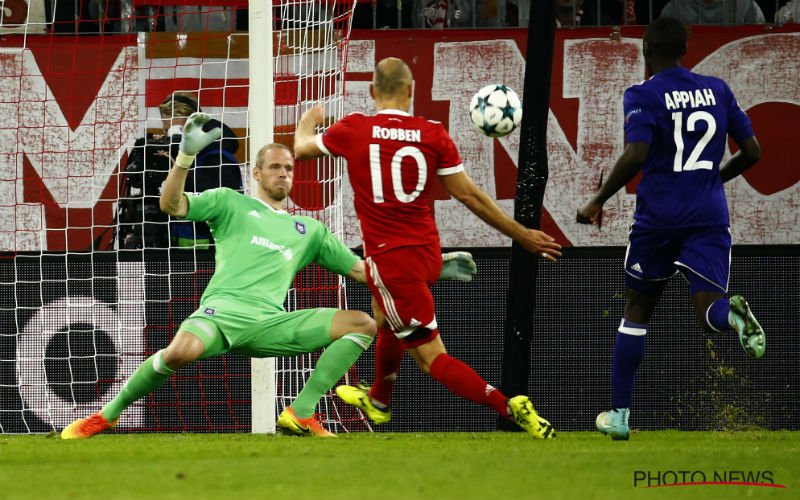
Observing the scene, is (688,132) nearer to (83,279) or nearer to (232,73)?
(83,279)

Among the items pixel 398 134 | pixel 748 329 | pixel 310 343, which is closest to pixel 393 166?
pixel 398 134

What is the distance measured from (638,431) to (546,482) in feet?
13.1

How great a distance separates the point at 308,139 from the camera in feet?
21.5

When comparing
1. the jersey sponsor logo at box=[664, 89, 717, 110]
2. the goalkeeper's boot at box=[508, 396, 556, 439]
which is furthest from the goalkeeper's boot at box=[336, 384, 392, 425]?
the jersey sponsor logo at box=[664, 89, 717, 110]

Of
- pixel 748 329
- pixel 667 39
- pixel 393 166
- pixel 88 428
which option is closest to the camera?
pixel 748 329

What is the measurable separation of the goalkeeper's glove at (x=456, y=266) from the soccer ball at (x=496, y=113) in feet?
2.24

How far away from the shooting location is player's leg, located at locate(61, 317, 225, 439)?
6926mm

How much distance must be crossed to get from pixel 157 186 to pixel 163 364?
286 centimetres

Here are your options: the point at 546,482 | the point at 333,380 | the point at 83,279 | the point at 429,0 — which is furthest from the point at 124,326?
the point at 546,482

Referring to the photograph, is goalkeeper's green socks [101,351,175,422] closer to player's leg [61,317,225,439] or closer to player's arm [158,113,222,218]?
player's leg [61,317,225,439]

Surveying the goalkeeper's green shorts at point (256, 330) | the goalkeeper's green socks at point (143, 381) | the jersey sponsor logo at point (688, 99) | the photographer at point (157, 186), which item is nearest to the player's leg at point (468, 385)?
the goalkeeper's green shorts at point (256, 330)

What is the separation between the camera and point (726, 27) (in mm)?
10820

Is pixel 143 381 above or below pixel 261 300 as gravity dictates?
below

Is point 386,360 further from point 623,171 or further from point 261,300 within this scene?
point 623,171
